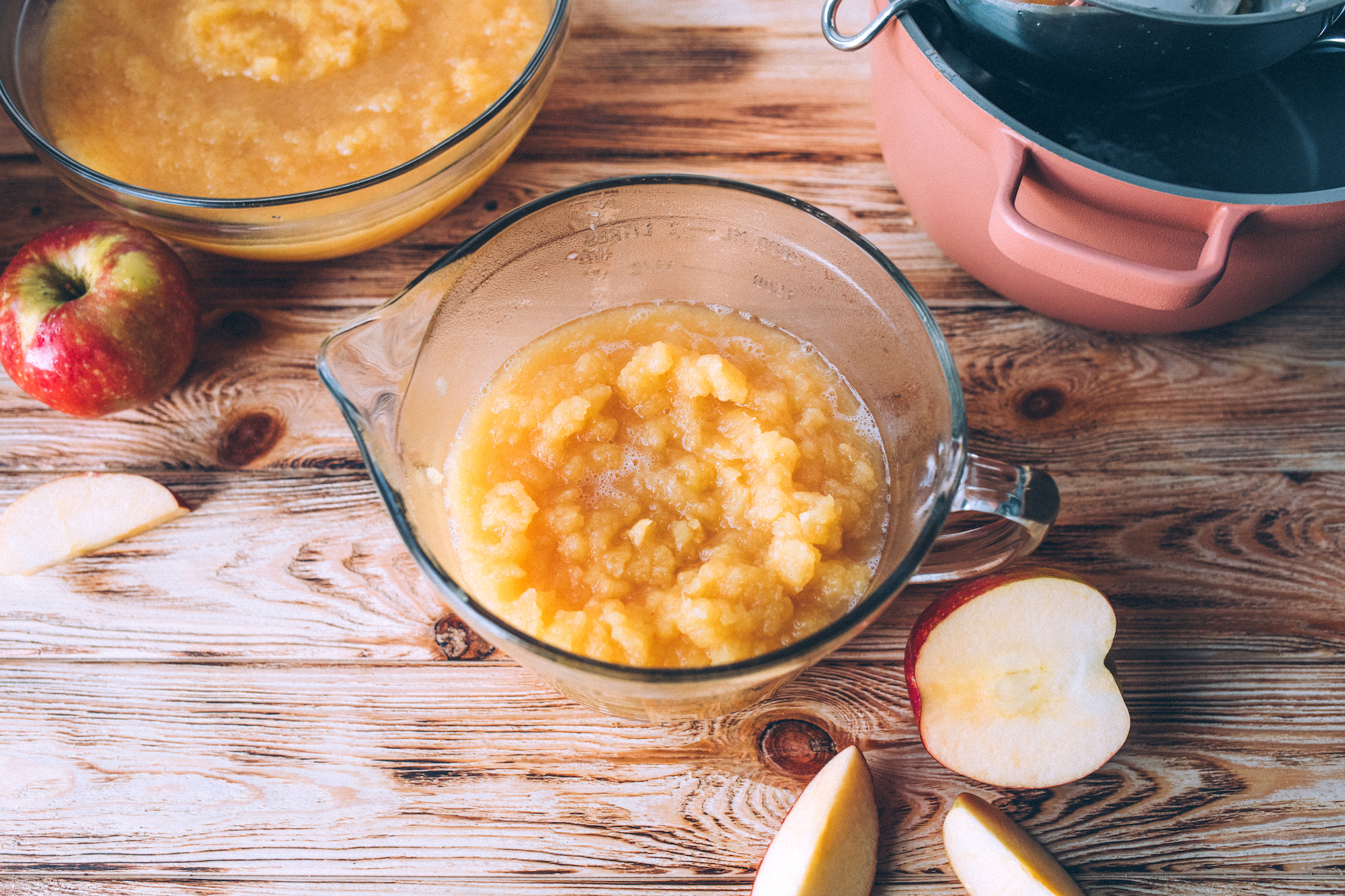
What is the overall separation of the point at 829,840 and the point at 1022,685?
1.24 ft

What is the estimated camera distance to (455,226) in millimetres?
1826

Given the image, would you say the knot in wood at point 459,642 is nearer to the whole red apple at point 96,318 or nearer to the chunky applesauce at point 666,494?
the chunky applesauce at point 666,494

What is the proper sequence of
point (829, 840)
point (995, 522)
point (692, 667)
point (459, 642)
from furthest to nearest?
point (459, 642) < point (995, 522) < point (829, 840) < point (692, 667)

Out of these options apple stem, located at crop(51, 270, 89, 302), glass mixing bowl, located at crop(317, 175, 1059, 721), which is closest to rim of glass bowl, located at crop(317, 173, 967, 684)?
glass mixing bowl, located at crop(317, 175, 1059, 721)

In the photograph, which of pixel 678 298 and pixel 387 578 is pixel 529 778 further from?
pixel 678 298

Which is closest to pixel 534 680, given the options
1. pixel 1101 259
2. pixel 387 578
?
pixel 387 578

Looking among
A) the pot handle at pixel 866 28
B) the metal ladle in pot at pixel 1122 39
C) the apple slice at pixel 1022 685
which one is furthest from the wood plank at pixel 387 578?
the pot handle at pixel 866 28

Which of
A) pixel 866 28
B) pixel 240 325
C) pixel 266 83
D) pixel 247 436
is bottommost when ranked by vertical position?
pixel 247 436

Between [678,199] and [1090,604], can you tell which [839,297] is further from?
[1090,604]

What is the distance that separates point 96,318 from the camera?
61.9 inches

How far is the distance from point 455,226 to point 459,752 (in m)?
1.00

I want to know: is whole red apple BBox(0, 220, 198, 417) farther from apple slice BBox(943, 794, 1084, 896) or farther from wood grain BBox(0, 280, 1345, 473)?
apple slice BBox(943, 794, 1084, 896)

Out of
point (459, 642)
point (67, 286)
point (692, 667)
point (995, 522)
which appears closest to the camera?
point (692, 667)

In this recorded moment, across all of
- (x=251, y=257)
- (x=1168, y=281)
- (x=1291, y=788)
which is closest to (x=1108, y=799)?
(x=1291, y=788)
